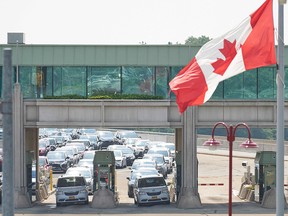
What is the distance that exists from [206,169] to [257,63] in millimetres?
49912

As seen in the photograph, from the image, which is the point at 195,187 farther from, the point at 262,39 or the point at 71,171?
the point at 262,39

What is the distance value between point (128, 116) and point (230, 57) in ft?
65.1

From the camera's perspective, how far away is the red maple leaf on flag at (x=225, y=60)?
23.4m

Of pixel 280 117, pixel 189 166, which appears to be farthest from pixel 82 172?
pixel 280 117

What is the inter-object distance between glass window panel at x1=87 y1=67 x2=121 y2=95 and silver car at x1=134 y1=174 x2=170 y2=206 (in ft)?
15.1

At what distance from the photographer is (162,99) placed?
43656mm

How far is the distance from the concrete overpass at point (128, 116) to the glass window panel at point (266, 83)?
1.72m

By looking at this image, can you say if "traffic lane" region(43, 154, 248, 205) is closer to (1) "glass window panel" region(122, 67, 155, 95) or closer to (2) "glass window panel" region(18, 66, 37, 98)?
(1) "glass window panel" region(122, 67, 155, 95)

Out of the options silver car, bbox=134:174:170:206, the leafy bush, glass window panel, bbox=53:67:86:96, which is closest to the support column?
silver car, bbox=134:174:170:206

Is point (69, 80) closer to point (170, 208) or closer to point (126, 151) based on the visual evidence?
point (170, 208)

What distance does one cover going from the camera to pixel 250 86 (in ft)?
147

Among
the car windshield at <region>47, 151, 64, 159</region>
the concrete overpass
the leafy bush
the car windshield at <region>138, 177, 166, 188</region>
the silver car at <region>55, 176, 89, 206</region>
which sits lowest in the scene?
the silver car at <region>55, 176, 89, 206</region>

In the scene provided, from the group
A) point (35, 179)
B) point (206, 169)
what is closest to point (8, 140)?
point (35, 179)

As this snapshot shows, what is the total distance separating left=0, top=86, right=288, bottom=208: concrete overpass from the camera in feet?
140
